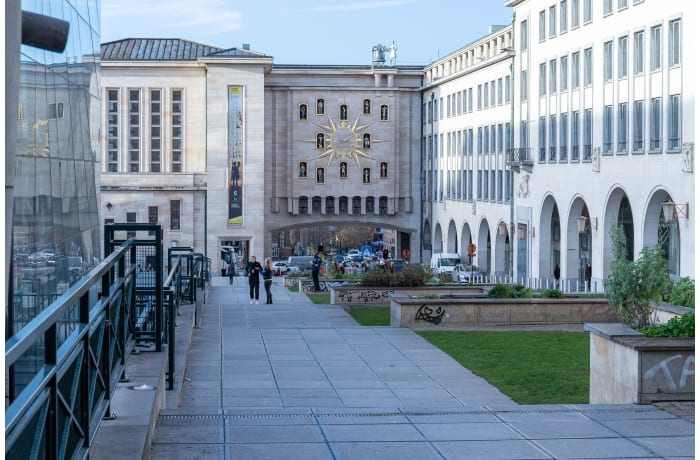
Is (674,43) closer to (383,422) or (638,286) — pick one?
(638,286)

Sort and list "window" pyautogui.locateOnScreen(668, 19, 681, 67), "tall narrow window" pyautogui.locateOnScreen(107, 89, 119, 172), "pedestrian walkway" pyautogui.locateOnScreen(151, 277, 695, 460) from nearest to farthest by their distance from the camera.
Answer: "pedestrian walkway" pyautogui.locateOnScreen(151, 277, 695, 460) → "window" pyautogui.locateOnScreen(668, 19, 681, 67) → "tall narrow window" pyautogui.locateOnScreen(107, 89, 119, 172)

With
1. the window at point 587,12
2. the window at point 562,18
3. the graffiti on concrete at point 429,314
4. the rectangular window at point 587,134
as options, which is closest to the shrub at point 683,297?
the graffiti on concrete at point 429,314

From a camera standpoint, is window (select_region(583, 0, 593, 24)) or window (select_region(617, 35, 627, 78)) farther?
window (select_region(583, 0, 593, 24))

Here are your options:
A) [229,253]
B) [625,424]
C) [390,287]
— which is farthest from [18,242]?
[229,253]

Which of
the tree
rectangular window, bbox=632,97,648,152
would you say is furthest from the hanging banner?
the tree

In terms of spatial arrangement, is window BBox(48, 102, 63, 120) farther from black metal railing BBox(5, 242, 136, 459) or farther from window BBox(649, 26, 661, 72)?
window BBox(649, 26, 661, 72)

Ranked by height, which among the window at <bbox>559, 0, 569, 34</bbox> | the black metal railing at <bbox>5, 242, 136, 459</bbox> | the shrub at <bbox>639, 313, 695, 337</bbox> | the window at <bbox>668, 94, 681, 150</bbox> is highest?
the window at <bbox>559, 0, 569, 34</bbox>

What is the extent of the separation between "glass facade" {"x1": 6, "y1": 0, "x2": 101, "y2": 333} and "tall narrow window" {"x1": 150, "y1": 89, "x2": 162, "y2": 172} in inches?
3188

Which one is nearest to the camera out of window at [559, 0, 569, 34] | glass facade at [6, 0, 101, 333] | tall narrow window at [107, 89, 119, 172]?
glass facade at [6, 0, 101, 333]

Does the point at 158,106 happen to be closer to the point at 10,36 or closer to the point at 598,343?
the point at 598,343

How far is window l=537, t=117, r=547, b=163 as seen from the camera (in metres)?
62.5

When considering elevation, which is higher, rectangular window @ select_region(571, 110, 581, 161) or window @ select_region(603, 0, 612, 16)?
window @ select_region(603, 0, 612, 16)

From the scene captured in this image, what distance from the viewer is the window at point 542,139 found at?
62.5m

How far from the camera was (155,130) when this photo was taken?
93000 mm
